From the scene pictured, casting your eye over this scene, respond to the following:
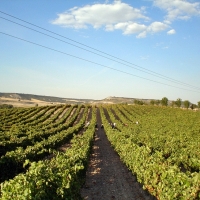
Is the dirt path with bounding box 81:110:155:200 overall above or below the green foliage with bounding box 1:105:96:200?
below

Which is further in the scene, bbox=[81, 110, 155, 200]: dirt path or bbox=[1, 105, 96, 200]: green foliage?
bbox=[81, 110, 155, 200]: dirt path

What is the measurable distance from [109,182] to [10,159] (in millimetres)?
6930

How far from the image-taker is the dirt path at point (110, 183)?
43.5 ft

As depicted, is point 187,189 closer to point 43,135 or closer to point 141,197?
point 141,197

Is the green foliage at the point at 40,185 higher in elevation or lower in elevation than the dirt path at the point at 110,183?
higher

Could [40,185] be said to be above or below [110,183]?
above

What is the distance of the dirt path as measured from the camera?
13258 millimetres

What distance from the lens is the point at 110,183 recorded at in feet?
50.7

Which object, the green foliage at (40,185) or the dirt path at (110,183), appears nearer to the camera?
the green foliage at (40,185)

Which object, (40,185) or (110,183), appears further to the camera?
(110,183)

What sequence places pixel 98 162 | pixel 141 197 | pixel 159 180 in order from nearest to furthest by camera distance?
pixel 159 180 → pixel 141 197 → pixel 98 162

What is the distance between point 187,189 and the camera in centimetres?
918

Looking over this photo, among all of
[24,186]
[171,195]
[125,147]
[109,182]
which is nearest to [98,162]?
[125,147]

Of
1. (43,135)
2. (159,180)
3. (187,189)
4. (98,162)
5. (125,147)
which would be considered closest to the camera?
(187,189)
